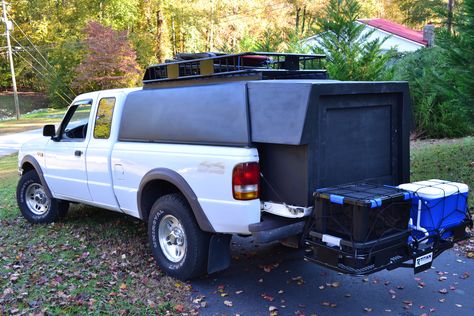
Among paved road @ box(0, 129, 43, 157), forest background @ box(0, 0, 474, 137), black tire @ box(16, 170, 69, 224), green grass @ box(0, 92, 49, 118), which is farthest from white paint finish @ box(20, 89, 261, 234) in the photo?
green grass @ box(0, 92, 49, 118)

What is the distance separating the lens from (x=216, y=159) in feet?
14.7

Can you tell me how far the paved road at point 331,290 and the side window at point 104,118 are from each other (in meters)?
2.21

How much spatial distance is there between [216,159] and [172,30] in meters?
43.2

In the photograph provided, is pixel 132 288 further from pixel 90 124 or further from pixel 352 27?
pixel 352 27

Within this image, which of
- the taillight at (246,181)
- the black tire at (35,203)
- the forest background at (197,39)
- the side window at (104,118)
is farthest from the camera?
the forest background at (197,39)

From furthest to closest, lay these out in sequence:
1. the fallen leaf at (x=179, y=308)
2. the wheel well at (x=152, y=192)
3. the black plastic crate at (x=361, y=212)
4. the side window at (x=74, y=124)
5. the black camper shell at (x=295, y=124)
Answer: the side window at (x=74, y=124)
the wheel well at (x=152, y=192)
the fallen leaf at (x=179, y=308)
the black camper shell at (x=295, y=124)
the black plastic crate at (x=361, y=212)

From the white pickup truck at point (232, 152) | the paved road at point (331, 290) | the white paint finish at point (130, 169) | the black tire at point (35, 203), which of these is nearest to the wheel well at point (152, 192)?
the white pickup truck at point (232, 152)

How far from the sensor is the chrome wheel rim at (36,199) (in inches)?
295

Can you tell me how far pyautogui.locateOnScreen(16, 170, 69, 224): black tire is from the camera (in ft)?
24.1

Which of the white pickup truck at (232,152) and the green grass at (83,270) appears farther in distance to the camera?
the green grass at (83,270)

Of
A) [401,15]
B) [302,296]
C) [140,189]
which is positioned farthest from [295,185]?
[401,15]

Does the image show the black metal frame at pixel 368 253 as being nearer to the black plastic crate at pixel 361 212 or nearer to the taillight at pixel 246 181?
the black plastic crate at pixel 361 212

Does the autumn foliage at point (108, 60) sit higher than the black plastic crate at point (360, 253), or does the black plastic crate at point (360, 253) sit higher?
the autumn foliage at point (108, 60)

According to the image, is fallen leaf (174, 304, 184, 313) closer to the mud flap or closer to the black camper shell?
the mud flap
